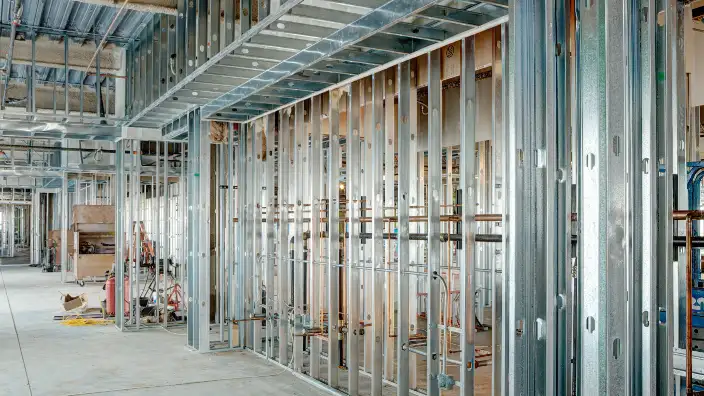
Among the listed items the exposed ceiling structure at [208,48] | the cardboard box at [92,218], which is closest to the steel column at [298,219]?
the exposed ceiling structure at [208,48]

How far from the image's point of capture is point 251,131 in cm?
827

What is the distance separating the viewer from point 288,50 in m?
5.27

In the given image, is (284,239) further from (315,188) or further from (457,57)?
(457,57)

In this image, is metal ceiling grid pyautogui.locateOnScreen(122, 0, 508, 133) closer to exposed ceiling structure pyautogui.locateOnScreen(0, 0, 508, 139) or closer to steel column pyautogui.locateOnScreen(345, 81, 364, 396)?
exposed ceiling structure pyautogui.locateOnScreen(0, 0, 508, 139)

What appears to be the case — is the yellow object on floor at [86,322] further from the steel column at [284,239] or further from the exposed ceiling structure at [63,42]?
the steel column at [284,239]

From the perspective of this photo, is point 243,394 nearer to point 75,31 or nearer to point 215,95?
point 215,95

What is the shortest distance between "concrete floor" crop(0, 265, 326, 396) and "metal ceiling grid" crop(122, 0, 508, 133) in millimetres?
3075

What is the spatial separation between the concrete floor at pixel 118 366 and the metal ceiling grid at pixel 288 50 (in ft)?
10.1

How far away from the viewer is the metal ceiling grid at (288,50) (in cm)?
423

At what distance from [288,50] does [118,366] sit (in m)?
4.46

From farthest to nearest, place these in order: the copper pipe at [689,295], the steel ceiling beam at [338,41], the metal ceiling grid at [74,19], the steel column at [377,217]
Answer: the metal ceiling grid at [74,19], the steel column at [377,217], the steel ceiling beam at [338,41], the copper pipe at [689,295]

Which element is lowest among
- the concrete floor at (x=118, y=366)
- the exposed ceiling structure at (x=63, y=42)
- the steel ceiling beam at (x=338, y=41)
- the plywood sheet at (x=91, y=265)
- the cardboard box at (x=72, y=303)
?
the concrete floor at (x=118, y=366)

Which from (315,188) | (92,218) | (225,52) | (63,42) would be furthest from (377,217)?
(92,218)

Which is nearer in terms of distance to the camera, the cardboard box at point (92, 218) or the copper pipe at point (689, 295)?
the copper pipe at point (689, 295)
